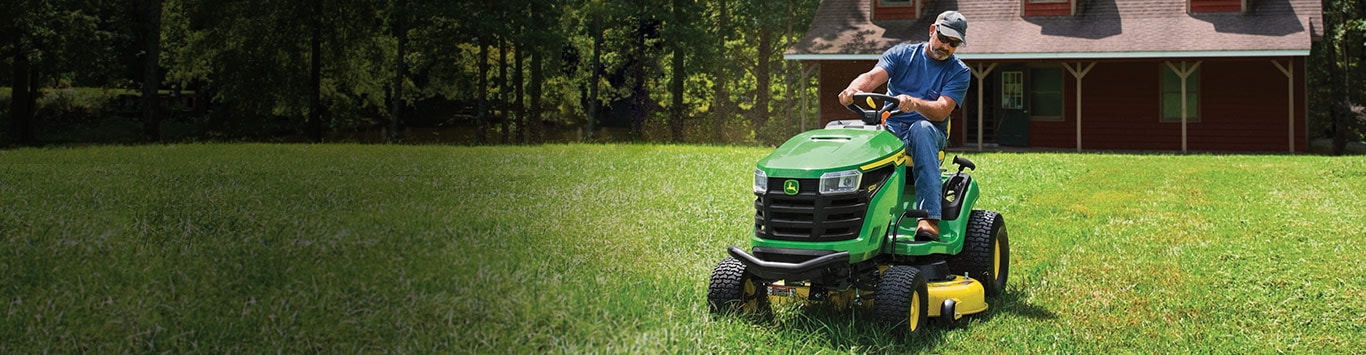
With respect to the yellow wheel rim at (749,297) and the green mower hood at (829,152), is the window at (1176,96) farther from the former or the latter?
the yellow wheel rim at (749,297)

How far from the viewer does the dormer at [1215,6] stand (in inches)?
1035

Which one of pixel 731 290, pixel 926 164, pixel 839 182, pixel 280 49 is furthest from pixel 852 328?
pixel 280 49

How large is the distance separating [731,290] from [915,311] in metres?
0.89

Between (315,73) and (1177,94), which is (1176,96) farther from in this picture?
(315,73)

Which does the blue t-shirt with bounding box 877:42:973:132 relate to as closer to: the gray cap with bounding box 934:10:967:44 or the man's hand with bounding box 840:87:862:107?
the gray cap with bounding box 934:10:967:44

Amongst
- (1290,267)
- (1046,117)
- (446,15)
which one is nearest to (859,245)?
(1290,267)

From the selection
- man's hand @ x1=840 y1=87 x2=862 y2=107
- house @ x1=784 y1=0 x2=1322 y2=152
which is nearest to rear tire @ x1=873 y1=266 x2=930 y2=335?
man's hand @ x1=840 y1=87 x2=862 y2=107

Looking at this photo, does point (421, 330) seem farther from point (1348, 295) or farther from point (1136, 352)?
point (1348, 295)

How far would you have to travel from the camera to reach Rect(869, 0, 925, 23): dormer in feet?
94.8

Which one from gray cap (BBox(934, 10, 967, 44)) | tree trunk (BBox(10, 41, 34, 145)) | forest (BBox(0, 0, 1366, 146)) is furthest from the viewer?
forest (BBox(0, 0, 1366, 146))

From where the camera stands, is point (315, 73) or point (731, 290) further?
point (315, 73)

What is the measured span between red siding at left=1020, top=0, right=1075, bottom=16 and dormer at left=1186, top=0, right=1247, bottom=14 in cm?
240

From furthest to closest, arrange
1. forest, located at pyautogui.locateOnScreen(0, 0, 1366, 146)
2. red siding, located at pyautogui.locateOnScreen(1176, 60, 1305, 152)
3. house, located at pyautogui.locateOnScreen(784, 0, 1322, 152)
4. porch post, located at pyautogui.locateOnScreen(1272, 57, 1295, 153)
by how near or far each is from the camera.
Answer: forest, located at pyautogui.locateOnScreen(0, 0, 1366, 146) < red siding, located at pyautogui.locateOnScreen(1176, 60, 1305, 152) < house, located at pyautogui.locateOnScreen(784, 0, 1322, 152) < porch post, located at pyautogui.locateOnScreen(1272, 57, 1295, 153)

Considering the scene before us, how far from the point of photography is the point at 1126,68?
26781mm
